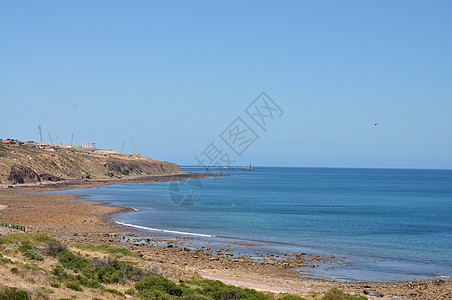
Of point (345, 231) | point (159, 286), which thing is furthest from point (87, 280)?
point (345, 231)

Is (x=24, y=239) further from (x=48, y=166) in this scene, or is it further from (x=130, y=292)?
(x=48, y=166)

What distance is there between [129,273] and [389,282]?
1584cm

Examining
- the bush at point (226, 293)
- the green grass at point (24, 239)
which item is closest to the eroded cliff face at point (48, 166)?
the green grass at point (24, 239)

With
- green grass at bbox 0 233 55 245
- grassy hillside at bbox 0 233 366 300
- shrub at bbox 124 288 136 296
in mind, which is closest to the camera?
grassy hillside at bbox 0 233 366 300

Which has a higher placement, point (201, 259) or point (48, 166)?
point (48, 166)

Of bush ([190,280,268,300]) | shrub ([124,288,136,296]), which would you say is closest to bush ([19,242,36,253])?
shrub ([124,288,136,296])

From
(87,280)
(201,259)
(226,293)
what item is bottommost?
(201,259)

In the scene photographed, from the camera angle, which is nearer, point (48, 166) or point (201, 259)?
point (201, 259)

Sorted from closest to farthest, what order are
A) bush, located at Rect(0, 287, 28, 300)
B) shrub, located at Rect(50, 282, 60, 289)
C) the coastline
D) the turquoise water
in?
bush, located at Rect(0, 287, 28, 300)
shrub, located at Rect(50, 282, 60, 289)
the coastline
the turquoise water

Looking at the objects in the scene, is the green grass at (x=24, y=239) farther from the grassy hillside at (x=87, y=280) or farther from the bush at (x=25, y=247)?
the bush at (x=25, y=247)

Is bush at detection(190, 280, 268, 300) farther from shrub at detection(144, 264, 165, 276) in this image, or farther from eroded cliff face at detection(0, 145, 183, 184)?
eroded cliff face at detection(0, 145, 183, 184)

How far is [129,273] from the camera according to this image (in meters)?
20.4

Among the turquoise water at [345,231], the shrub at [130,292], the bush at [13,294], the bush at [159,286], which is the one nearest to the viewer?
the bush at [13,294]

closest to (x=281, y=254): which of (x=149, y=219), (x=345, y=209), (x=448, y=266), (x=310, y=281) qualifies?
(x=310, y=281)
